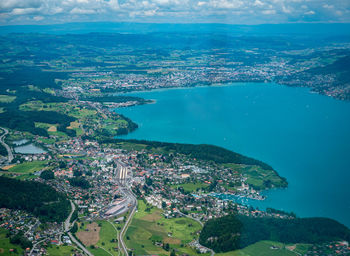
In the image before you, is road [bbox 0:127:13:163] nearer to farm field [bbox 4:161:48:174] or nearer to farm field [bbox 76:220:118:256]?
farm field [bbox 4:161:48:174]

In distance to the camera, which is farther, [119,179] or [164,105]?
[164,105]

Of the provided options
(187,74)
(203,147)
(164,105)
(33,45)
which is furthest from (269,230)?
(33,45)

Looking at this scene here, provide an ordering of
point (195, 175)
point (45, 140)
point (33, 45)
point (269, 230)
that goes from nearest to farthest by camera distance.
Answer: point (269, 230)
point (195, 175)
point (45, 140)
point (33, 45)

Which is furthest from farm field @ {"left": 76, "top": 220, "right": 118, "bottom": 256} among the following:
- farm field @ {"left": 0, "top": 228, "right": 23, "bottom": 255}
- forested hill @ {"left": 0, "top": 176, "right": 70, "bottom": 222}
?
farm field @ {"left": 0, "top": 228, "right": 23, "bottom": 255}

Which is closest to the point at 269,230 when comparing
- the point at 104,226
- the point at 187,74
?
the point at 104,226

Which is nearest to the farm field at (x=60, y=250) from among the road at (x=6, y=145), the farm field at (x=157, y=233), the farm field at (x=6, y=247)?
the farm field at (x=6, y=247)

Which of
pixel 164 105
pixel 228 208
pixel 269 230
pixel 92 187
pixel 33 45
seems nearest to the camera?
pixel 269 230

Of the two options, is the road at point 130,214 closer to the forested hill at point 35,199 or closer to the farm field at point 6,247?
the forested hill at point 35,199

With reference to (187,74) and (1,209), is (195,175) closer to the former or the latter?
(1,209)
